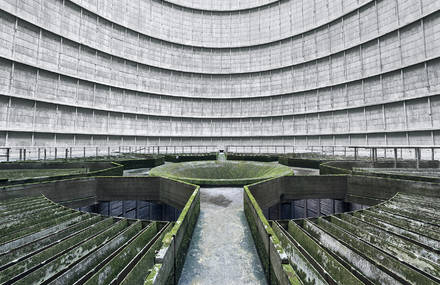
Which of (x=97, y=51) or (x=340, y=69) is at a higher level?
(x=97, y=51)

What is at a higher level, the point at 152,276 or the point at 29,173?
the point at 29,173

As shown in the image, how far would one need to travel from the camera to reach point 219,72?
43.8 meters

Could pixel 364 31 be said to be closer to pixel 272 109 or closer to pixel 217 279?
pixel 272 109

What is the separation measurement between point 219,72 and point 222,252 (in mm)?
43213

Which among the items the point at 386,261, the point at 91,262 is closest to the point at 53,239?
the point at 91,262

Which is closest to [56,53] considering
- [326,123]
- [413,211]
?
[413,211]

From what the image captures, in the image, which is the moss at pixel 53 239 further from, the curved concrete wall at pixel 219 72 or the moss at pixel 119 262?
A: the curved concrete wall at pixel 219 72

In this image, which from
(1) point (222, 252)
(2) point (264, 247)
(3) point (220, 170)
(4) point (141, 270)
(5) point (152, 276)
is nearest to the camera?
(5) point (152, 276)

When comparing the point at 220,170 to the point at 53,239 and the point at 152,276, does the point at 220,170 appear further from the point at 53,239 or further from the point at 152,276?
the point at 152,276

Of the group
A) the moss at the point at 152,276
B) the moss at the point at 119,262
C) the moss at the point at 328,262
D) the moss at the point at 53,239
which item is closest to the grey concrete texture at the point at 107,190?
the moss at the point at 119,262

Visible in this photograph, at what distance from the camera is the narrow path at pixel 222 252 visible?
435 centimetres

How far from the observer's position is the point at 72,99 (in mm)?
30453

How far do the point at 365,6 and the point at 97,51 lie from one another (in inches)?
1807

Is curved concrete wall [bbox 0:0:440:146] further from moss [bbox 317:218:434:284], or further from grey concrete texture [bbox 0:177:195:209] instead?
moss [bbox 317:218:434:284]
